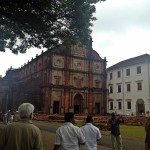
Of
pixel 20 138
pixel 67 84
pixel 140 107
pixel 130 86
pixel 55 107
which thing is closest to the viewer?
pixel 20 138

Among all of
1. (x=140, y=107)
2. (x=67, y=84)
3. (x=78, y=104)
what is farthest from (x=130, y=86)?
(x=67, y=84)

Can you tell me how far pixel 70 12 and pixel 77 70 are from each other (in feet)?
149

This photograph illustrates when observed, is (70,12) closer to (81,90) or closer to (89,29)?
(89,29)

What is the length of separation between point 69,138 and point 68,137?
0.03 metres

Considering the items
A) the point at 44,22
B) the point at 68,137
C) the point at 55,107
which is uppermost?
the point at 44,22

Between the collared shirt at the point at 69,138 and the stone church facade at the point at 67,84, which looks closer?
the collared shirt at the point at 69,138

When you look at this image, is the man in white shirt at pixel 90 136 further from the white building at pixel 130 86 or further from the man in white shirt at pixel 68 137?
the white building at pixel 130 86

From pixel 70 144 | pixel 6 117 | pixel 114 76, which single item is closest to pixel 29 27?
pixel 70 144

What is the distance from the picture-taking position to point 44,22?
14953 millimetres

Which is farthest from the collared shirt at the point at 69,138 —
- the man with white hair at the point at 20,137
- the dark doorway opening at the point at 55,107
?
the dark doorway opening at the point at 55,107

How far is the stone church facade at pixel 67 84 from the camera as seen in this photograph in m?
56.8

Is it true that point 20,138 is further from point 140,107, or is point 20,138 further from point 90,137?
point 140,107

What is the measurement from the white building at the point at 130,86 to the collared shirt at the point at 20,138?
173ft

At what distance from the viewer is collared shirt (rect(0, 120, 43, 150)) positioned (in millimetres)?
4586
